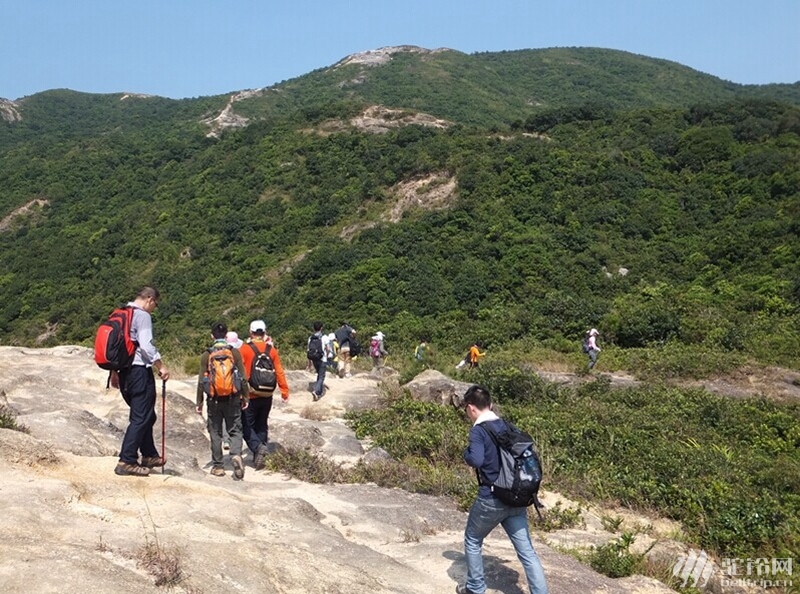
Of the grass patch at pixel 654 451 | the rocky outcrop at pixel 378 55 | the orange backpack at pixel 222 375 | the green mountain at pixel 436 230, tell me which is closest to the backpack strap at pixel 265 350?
the orange backpack at pixel 222 375

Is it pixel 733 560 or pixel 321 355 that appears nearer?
pixel 733 560

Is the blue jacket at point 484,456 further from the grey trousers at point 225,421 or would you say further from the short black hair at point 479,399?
the grey trousers at point 225,421

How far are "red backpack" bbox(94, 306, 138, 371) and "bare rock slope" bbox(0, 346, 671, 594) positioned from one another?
0.89 metres

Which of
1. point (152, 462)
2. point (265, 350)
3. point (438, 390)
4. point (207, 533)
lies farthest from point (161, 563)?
point (438, 390)

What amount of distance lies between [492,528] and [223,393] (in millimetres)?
3099

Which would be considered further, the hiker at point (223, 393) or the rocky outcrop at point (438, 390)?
the rocky outcrop at point (438, 390)

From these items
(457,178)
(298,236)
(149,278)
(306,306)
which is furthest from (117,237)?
(457,178)

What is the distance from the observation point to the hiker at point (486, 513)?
400 cm

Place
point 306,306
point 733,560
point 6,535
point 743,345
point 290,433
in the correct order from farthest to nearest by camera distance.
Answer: point 306,306, point 743,345, point 290,433, point 733,560, point 6,535

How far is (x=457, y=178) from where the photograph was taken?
32250mm

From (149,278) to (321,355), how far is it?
78.5 ft

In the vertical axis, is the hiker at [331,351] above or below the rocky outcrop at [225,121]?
below

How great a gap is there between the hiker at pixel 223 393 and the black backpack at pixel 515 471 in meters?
3.05

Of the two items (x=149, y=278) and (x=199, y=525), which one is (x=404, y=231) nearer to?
(x=149, y=278)
